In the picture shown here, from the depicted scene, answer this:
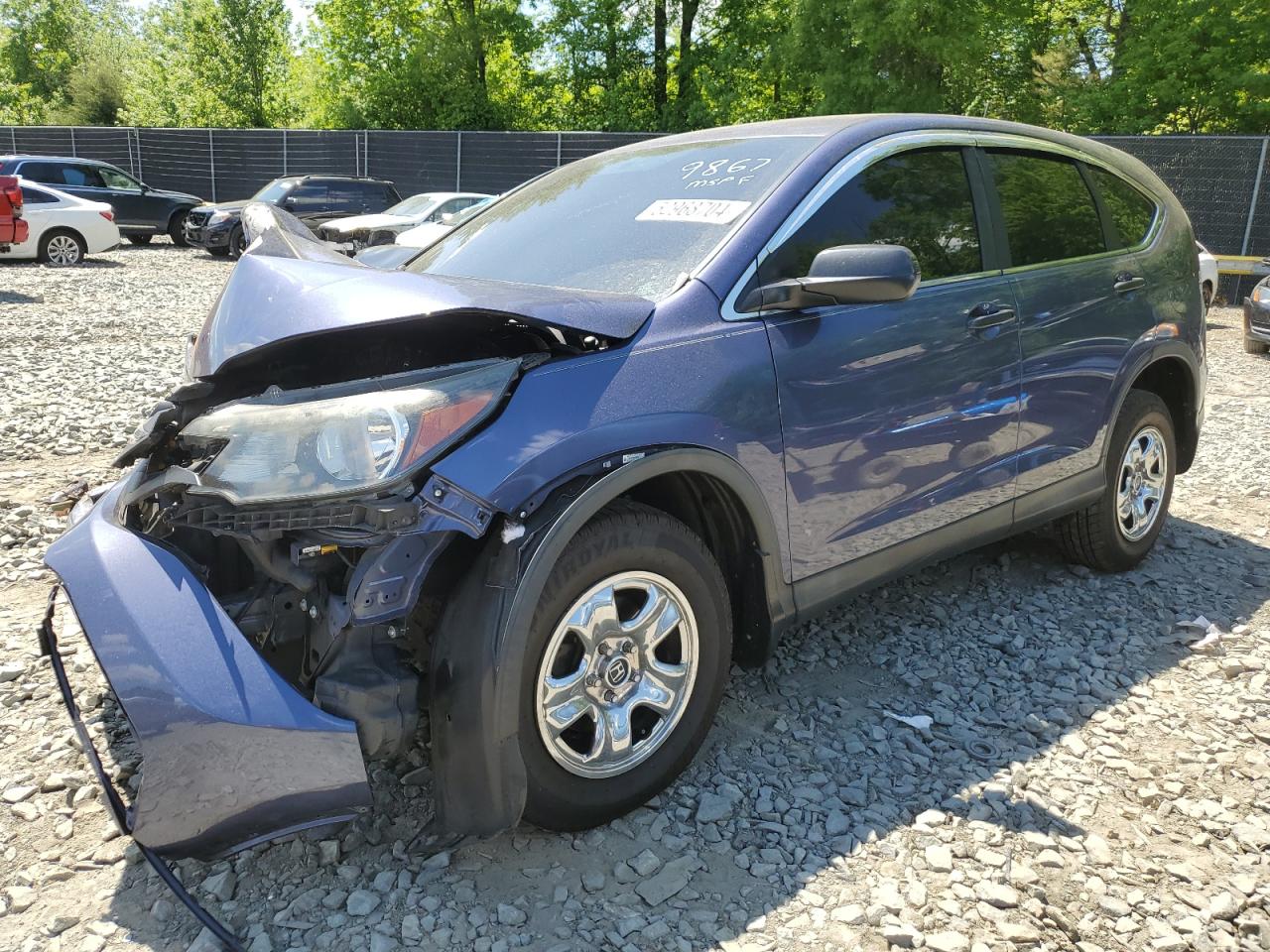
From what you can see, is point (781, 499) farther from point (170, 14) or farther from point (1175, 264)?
point (170, 14)

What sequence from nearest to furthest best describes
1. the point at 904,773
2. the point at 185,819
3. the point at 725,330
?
1. the point at 185,819
2. the point at 725,330
3. the point at 904,773

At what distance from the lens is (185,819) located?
2.08 metres

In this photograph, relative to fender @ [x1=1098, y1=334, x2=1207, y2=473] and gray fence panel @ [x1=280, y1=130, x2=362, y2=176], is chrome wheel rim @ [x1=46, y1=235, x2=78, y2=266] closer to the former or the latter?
gray fence panel @ [x1=280, y1=130, x2=362, y2=176]

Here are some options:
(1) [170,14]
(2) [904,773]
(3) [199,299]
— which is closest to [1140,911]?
(2) [904,773]

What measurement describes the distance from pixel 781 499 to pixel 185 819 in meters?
1.65

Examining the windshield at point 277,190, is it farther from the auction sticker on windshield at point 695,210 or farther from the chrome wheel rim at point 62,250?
the auction sticker on windshield at point 695,210

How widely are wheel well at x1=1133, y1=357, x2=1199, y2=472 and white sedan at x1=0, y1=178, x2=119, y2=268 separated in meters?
16.7

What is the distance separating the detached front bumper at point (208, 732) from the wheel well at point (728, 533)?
99 cm

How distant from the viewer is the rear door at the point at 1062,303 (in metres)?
3.71

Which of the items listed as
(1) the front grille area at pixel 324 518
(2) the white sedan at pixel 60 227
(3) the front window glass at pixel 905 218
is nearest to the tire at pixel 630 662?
(1) the front grille area at pixel 324 518

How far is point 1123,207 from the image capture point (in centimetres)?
436

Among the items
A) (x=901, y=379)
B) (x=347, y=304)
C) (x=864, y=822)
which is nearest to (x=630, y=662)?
(x=864, y=822)

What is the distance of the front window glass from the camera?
3014 millimetres

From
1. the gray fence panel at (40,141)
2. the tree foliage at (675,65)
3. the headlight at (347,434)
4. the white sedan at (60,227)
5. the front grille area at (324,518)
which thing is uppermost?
the tree foliage at (675,65)
